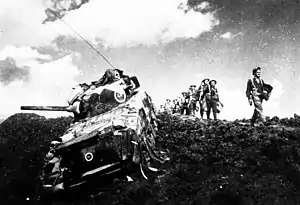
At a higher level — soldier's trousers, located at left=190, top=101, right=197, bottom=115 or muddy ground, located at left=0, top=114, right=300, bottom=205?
soldier's trousers, located at left=190, top=101, right=197, bottom=115

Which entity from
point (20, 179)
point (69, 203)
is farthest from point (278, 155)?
point (20, 179)

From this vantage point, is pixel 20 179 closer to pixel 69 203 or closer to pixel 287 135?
pixel 69 203

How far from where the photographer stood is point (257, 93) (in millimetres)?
12367

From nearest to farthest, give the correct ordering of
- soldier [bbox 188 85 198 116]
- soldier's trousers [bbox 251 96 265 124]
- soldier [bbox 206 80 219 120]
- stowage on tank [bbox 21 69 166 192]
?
stowage on tank [bbox 21 69 166 192]
soldier's trousers [bbox 251 96 265 124]
soldier [bbox 206 80 219 120]
soldier [bbox 188 85 198 116]

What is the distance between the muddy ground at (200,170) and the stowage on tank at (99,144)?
560 mm

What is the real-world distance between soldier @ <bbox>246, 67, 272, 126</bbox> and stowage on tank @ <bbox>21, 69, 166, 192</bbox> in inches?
174

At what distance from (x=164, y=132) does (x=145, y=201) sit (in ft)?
17.0

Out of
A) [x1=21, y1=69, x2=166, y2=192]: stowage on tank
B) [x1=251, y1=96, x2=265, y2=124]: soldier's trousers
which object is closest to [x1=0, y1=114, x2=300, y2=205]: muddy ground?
[x1=21, y1=69, x2=166, y2=192]: stowage on tank

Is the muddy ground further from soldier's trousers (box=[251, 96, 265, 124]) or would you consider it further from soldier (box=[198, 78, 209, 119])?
soldier (box=[198, 78, 209, 119])

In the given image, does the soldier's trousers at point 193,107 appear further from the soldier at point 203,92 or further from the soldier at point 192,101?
the soldier at point 203,92

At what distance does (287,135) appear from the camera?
10570mm

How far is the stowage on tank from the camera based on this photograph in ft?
24.0

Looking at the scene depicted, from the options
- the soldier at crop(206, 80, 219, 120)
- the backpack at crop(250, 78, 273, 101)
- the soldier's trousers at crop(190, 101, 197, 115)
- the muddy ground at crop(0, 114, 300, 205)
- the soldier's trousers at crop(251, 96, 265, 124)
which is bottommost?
the muddy ground at crop(0, 114, 300, 205)

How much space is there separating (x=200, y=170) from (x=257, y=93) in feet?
15.6
